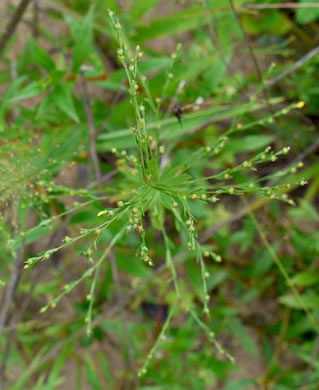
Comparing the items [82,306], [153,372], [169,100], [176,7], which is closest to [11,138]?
[169,100]

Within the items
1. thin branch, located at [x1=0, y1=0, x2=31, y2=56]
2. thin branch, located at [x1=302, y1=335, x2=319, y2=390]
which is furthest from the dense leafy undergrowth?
thin branch, located at [x1=0, y1=0, x2=31, y2=56]

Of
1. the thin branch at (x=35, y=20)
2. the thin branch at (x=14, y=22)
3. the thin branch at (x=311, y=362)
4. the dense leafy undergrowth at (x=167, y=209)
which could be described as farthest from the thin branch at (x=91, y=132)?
the thin branch at (x=311, y=362)

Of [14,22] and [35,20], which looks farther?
[35,20]

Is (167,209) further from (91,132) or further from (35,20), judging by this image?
(35,20)

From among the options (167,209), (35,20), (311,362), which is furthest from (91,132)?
(311,362)

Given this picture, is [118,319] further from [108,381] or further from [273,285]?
[273,285]

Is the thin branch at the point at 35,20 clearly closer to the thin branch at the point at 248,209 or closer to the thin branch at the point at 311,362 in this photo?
the thin branch at the point at 248,209
